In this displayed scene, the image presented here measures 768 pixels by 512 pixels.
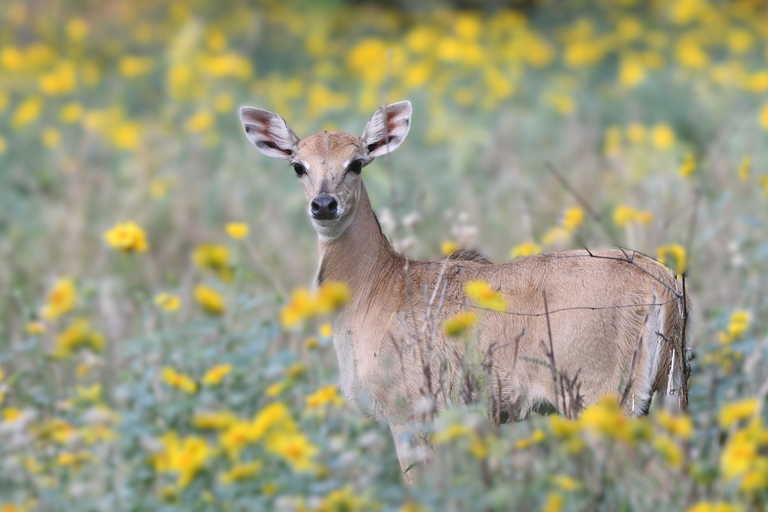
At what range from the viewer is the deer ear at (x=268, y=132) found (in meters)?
5.00

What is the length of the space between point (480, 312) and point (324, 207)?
86 cm

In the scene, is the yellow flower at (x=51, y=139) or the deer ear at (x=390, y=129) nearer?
the deer ear at (x=390, y=129)

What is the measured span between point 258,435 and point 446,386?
67.6 inches

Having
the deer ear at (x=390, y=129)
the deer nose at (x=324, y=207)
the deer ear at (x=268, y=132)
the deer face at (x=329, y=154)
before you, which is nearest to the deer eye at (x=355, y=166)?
the deer face at (x=329, y=154)

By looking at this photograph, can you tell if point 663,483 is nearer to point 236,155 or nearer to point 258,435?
point 258,435

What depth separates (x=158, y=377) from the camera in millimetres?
4172

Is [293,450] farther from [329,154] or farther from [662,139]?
[662,139]

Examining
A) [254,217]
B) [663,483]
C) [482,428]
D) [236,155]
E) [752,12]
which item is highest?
[752,12]

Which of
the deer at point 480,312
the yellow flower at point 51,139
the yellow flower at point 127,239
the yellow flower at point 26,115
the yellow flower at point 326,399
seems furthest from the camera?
the yellow flower at point 26,115

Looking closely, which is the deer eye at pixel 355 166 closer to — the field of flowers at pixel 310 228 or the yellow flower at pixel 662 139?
the field of flowers at pixel 310 228

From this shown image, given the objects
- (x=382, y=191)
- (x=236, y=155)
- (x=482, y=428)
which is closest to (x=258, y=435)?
(x=482, y=428)

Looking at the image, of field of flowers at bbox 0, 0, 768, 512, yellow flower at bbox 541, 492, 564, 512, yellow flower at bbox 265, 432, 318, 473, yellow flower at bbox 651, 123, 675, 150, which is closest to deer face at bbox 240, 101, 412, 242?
field of flowers at bbox 0, 0, 768, 512

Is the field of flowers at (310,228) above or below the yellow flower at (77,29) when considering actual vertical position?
below

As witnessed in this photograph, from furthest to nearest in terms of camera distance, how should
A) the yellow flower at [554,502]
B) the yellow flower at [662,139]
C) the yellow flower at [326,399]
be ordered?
the yellow flower at [662,139], the yellow flower at [326,399], the yellow flower at [554,502]
